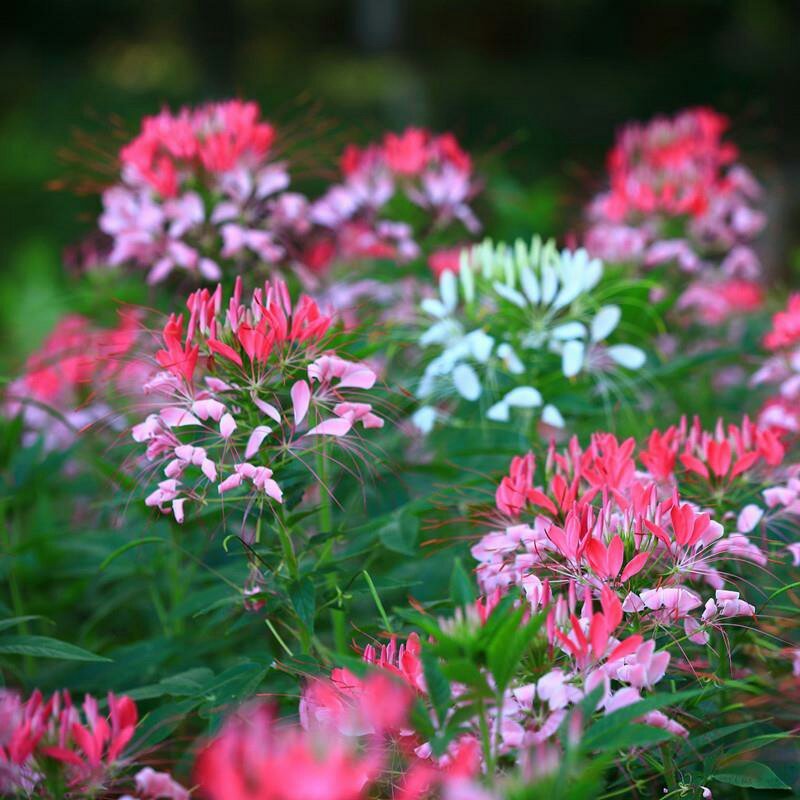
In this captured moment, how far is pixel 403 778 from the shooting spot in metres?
0.89

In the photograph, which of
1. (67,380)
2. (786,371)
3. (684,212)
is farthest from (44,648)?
(684,212)

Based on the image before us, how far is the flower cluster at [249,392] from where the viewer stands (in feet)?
3.29

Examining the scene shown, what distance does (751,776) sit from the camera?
3.11 feet

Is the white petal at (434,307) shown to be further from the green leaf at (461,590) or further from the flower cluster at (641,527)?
the green leaf at (461,590)

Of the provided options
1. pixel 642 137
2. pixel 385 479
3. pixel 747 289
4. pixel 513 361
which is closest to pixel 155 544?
pixel 385 479

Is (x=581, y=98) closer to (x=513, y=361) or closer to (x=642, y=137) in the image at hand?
(x=642, y=137)

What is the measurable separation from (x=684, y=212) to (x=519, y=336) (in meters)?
0.79

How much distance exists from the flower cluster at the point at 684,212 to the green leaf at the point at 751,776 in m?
1.27

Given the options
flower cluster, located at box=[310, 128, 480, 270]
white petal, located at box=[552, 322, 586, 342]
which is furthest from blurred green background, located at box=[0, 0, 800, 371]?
white petal, located at box=[552, 322, 586, 342]

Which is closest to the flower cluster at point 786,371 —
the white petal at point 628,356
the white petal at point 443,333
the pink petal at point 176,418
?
the white petal at point 628,356

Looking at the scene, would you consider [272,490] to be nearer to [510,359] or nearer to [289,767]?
[289,767]

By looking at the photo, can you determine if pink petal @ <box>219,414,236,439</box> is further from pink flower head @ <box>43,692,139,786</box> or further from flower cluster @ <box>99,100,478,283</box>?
flower cluster @ <box>99,100,478,283</box>

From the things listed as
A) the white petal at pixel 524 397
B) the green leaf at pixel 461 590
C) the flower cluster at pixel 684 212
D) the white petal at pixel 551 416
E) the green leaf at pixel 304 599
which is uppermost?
the flower cluster at pixel 684 212

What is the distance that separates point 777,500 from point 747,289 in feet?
5.66
